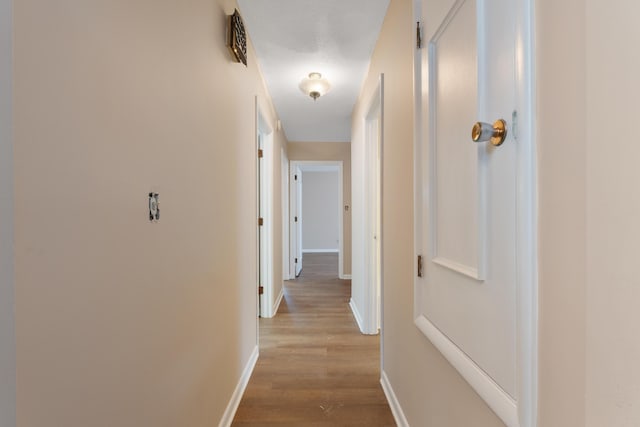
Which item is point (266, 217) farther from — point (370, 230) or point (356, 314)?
point (356, 314)

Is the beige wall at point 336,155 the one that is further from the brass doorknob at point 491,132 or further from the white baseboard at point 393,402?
the brass doorknob at point 491,132

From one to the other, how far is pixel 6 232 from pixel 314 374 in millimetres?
2119

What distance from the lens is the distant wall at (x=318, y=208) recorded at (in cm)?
887

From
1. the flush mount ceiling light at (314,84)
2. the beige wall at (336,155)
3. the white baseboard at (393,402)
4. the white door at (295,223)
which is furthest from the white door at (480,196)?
the white door at (295,223)

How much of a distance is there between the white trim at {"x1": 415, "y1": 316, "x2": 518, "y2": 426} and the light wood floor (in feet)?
3.10

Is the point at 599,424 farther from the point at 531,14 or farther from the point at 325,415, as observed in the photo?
the point at 325,415

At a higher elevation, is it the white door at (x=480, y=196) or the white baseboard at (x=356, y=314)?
the white door at (x=480, y=196)

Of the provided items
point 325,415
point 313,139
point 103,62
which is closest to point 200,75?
point 103,62

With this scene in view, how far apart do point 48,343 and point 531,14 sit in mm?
1083

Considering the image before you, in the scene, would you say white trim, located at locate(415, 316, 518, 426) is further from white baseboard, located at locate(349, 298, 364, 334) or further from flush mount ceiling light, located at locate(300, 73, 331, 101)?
flush mount ceiling light, located at locate(300, 73, 331, 101)

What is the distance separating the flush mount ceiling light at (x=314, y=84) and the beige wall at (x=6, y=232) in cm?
245

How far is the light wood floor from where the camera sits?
1835mm

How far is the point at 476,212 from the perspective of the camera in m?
0.89

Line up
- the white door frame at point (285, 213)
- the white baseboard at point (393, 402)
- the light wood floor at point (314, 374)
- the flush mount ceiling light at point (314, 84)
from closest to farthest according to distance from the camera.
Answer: the white baseboard at point (393, 402)
the light wood floor at point (314, 374)
the flush mount ceiling light at point (314, 84)
the white door frame at point (285, 213)
